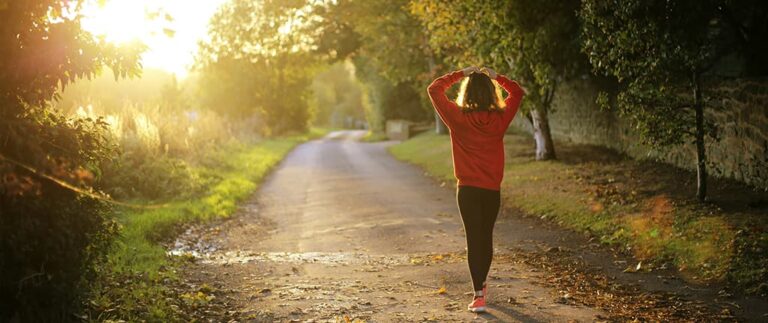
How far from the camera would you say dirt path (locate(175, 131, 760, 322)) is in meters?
6.63

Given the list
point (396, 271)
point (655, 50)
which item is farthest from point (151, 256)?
point (655, 50)

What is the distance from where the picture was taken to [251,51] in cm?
3180

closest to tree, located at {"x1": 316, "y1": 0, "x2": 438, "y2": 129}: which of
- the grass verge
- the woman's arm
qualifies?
the grass verge

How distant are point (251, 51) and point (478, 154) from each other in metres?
26.6

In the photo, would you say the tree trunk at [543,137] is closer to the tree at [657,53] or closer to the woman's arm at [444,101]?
the tree at [657,53]

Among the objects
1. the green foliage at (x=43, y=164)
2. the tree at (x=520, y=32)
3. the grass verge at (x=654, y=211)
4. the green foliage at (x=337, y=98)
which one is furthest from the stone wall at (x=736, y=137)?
the green foliage at (x=337, y=98)

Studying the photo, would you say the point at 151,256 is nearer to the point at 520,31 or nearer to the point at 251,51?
the point at 520,31

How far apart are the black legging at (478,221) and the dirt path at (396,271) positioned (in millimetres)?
400

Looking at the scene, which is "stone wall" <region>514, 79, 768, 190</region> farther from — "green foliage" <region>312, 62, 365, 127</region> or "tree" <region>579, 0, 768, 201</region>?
"green foliage" <region>312, 62, 365, 127</region>

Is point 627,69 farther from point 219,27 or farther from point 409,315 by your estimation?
point 219,27

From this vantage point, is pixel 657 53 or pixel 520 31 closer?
pixel 657 53

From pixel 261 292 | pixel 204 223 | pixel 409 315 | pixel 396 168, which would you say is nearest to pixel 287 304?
pixel 261 292

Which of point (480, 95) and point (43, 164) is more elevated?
point (480, 95)

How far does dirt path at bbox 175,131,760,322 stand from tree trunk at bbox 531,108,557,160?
620cm
